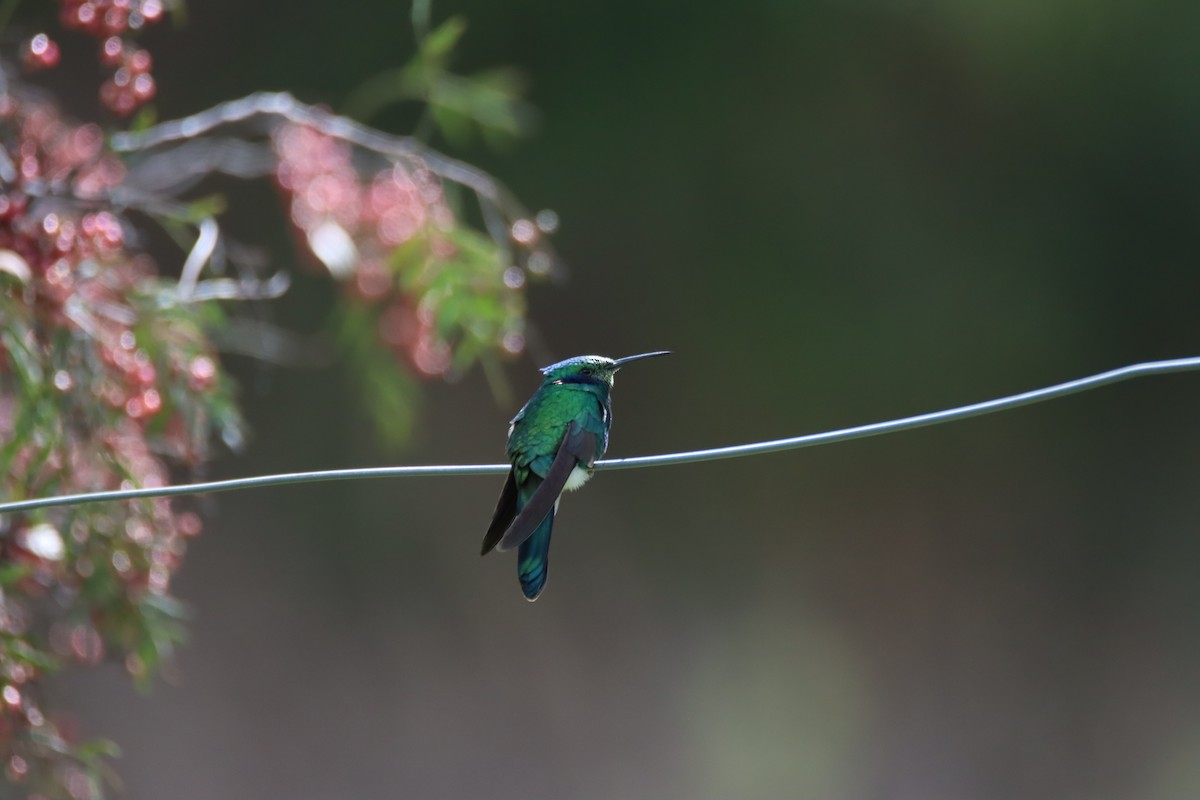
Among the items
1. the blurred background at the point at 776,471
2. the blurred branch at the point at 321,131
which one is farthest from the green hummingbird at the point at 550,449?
the blurred background at the point at 776,471

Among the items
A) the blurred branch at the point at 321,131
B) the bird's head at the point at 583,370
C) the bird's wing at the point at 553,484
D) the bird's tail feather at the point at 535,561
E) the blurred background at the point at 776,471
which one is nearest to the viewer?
the bird's wing at the point at 553,484

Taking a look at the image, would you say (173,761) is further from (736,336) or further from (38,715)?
(38,715)

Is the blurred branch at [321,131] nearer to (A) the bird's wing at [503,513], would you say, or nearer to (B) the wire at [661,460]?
(A) the bird's wing at [503,513]

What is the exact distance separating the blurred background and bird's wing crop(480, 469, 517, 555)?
3332mm

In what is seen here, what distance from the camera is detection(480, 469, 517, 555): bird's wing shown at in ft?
7.15

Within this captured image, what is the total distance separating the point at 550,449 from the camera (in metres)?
2.29

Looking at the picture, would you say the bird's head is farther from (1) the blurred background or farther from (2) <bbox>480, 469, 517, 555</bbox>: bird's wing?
(1) the blurred background

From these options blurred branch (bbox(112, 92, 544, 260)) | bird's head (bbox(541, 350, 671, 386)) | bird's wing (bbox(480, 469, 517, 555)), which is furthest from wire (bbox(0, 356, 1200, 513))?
blurred branch (bbox(112, 92, 544, 260))

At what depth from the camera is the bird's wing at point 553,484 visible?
192 centimetres

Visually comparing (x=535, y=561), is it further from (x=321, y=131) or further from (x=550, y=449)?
(x=321, y=131)

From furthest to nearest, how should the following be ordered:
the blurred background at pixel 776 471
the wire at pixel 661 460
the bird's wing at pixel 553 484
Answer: the blurred background at pixel 776 471, the bird's wing at pixel 553 484, the wire at pixel 661 460

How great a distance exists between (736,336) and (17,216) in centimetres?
417

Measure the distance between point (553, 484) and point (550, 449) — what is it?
0.21 metres

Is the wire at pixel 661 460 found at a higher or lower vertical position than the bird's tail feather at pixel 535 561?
higher
